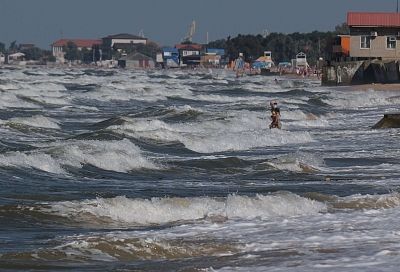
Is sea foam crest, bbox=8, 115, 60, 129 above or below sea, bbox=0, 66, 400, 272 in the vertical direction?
below

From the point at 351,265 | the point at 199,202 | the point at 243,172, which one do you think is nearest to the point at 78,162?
the point at 243,172

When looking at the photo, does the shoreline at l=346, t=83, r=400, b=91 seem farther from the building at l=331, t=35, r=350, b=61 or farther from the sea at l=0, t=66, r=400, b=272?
the sea at l=0, t=66, r=400, b=272

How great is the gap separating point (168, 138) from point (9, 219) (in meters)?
16.9

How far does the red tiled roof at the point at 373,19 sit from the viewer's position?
81.7 meters

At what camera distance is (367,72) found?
81125 millimetres

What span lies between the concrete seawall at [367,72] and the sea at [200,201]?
140ft

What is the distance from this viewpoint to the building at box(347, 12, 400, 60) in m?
81.8

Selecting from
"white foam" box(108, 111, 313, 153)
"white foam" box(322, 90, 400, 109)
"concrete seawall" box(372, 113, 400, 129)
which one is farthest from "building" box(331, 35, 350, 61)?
"concrete seawall" box(372, 113, 400, 129)

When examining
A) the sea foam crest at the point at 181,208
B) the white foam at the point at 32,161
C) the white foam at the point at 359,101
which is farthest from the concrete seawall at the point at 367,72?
the sea foam crest at the point at 181,208

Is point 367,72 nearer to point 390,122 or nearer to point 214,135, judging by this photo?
point 390,122

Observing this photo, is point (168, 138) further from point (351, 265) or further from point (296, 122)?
point (351, 265)

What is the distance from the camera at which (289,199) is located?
56.3ft

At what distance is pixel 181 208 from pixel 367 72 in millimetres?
66125

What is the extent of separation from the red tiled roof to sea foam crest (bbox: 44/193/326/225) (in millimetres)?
66036
